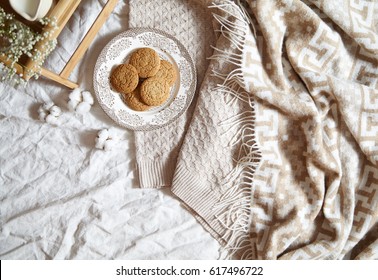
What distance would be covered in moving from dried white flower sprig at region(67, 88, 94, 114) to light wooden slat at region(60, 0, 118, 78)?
5 cm

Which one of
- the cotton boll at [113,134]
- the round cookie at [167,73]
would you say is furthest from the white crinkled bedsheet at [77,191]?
the round cookie at [167,73]

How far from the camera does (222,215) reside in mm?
1020

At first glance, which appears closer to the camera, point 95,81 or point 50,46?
point 50,46

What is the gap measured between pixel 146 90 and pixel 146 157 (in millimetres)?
164

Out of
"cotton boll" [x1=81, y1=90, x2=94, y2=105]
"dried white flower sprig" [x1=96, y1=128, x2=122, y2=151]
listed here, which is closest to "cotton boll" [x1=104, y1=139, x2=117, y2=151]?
"dried white flower sprig" [x1=96, y1=128, x2=122, y2=151]

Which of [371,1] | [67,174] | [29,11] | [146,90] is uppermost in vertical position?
[371,1]

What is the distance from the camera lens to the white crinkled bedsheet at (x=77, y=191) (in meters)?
1.03

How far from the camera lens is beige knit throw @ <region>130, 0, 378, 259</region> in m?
0.99

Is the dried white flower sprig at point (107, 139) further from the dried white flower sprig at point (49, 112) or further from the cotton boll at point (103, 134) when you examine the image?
the dried white flower sprig at point (49, 112)

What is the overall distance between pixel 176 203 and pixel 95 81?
360 mm

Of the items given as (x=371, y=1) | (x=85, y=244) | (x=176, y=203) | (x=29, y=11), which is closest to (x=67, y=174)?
(x=85, y=244)

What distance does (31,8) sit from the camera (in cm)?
87

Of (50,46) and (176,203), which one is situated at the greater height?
(50,46)
